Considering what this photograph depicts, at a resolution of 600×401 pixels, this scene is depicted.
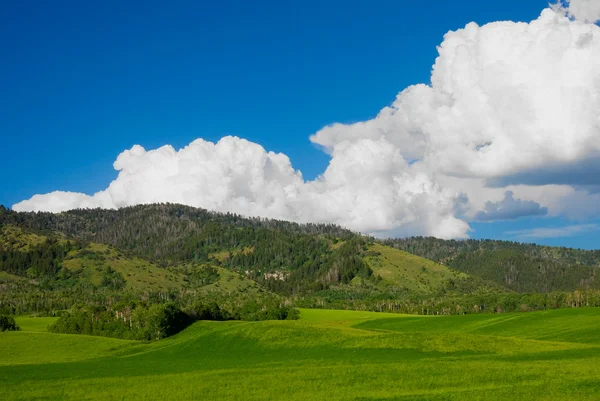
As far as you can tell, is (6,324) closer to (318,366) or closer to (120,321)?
(120,321)

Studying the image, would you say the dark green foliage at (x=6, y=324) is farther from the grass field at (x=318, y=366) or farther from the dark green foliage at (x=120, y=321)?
the grass field at (x=318, y=366)

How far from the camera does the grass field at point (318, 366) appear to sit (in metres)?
40.5

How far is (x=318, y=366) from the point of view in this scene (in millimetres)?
55500

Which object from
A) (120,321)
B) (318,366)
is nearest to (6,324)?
(120,321)

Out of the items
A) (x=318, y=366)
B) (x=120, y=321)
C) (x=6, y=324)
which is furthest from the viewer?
(x=120, y=321)

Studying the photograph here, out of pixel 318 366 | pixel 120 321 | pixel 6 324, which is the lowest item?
pixel 120 321

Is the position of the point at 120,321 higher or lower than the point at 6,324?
lower

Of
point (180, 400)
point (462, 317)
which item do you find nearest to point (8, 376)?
point (180, 400)

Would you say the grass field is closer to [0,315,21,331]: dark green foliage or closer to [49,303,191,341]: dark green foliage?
[49,303,191,341]: dark green foliage

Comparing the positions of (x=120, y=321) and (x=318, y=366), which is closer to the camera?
(x=318, y=366)

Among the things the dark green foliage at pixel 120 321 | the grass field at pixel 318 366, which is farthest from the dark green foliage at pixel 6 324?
the grass field at pixel 318 366

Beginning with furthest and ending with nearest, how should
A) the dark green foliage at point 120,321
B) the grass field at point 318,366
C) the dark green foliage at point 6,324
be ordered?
the dark green foliage at point 6,324
the dark green foliage at point 120,321
the grass field at point 318,366

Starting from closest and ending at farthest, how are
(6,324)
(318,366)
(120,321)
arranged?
(318,366), (6,324), (120,321)

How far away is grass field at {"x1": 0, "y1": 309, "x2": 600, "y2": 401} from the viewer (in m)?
40.5
